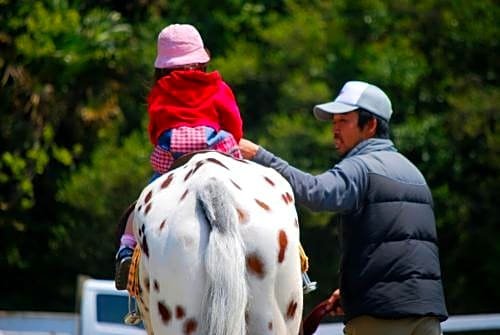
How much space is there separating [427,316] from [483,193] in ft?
24.1

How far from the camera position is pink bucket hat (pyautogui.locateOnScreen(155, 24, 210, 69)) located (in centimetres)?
563

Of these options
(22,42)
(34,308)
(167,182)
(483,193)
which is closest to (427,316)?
(167,182)

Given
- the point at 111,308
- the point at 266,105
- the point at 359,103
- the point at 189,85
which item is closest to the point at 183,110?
the point at 189,85

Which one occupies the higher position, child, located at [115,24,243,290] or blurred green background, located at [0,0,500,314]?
child, located at [115,24,243,290]

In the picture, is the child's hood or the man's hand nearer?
the child's hood

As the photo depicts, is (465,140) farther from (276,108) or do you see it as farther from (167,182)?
(167,182)

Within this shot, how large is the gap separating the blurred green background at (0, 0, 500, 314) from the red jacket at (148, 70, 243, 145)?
23.3 ft

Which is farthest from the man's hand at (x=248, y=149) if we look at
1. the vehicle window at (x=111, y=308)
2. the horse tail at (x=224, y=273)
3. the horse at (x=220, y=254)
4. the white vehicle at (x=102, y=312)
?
the vehicle window at (x=111, y=308)

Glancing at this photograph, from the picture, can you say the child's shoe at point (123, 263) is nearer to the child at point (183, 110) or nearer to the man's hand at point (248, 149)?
the child at point (183, 110)

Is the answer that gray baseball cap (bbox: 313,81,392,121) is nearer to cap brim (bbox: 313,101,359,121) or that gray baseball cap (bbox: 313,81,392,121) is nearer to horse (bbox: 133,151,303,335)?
cap brim (bbox: 313,101,359,121)

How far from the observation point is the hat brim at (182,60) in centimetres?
561

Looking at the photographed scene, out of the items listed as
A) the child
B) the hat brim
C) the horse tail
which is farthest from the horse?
the hat brim

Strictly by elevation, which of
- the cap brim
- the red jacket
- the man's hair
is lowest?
the man's hair

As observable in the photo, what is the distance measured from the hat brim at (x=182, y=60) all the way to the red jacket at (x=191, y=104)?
0.06 metres
